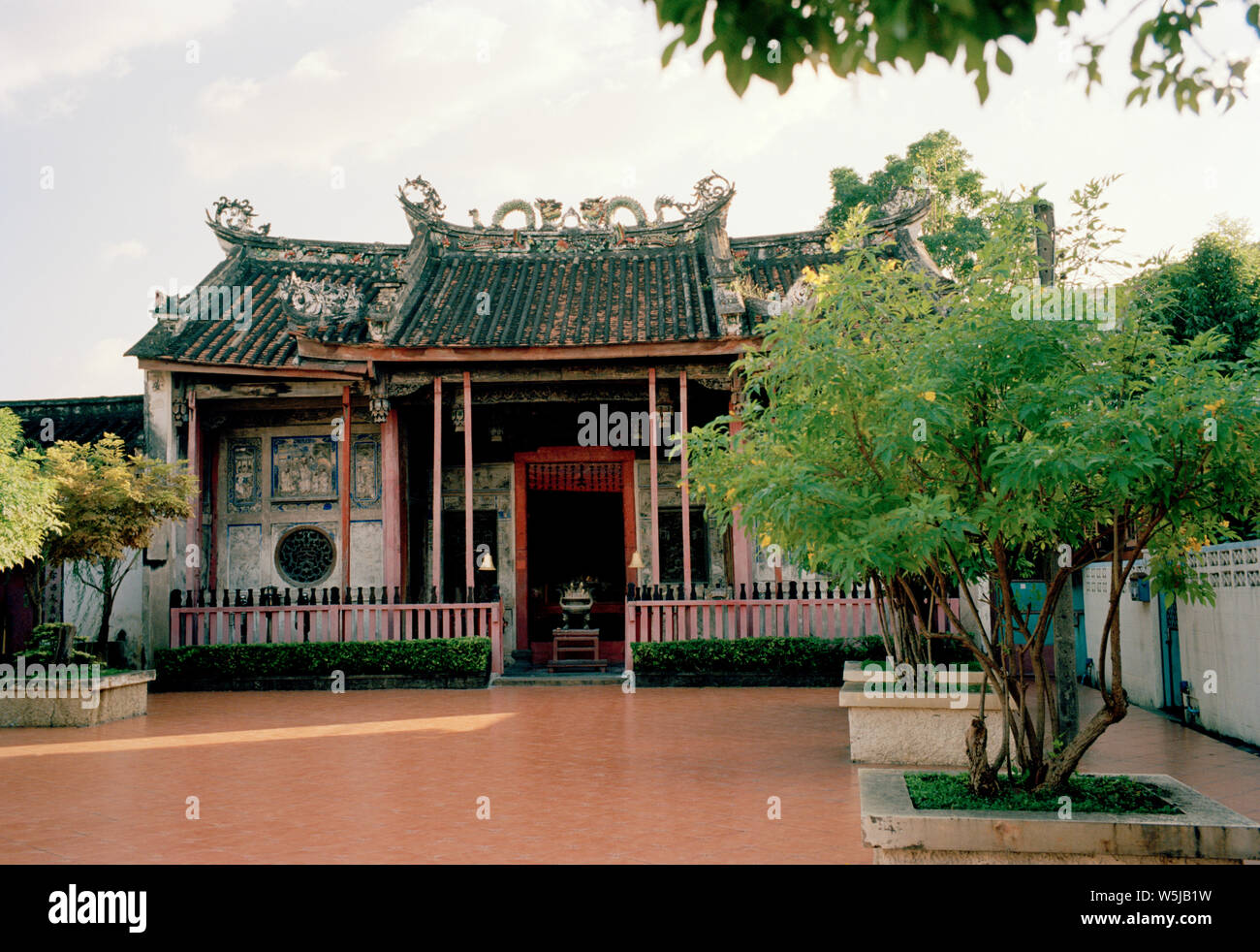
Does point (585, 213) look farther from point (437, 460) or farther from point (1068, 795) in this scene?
point (1068, 795)

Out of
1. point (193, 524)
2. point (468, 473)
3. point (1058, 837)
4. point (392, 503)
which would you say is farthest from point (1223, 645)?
point (193, 524)

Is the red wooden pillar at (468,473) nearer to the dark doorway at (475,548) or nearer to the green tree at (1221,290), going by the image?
the dark doorway at (475,548)

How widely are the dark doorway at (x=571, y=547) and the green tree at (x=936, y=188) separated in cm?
1159

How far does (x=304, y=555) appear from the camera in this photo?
16.3 m

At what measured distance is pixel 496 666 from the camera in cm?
1416

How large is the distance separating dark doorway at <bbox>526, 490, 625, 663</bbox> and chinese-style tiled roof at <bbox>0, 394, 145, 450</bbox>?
265 inches

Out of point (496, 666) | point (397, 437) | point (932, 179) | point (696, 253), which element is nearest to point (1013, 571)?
point (496, 666)

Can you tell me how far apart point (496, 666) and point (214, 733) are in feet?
16.0

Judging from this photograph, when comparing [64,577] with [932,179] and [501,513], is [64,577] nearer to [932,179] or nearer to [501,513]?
→ [501,513]

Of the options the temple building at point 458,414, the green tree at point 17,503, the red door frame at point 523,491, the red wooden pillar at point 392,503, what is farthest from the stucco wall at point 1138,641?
the green tree at point 17,503

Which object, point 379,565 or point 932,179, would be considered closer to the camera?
point 379,565

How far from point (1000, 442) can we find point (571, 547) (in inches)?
549

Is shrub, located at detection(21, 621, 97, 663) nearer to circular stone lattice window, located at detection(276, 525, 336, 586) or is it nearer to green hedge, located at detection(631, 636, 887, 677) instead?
circular stone lattice window, located at detection(276, 525, 336, 586)

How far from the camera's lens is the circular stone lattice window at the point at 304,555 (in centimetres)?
1625
